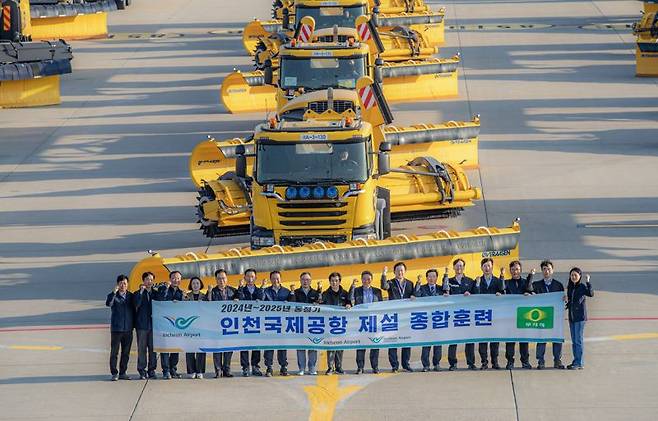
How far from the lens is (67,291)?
942 inches

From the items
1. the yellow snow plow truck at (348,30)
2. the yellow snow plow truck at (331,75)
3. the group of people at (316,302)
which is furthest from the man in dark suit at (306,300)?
the yellow snow plow truck at (348,30)

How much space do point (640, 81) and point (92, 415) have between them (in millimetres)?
29445

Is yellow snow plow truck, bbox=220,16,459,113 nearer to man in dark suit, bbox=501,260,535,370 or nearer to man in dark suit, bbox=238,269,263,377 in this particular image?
man in dark suit, bbox=238,269,263,377

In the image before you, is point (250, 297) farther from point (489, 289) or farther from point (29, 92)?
point (29, 92)

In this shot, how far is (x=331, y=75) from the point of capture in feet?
104

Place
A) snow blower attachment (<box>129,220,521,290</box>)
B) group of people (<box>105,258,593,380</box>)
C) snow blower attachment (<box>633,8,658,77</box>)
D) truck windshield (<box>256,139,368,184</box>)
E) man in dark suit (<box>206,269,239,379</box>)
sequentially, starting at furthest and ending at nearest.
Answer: snow blower attachment (<box>633,8,658,77</box>) → truck windshield (<box>256,139,368,184</box>) → snow blower attachment (<box>129,220,521,290</box>) → man in dark suit (<box>206,269,239,379</box>) → group of people (<box>105,258,593,380</box>)

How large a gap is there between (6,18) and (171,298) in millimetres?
23639

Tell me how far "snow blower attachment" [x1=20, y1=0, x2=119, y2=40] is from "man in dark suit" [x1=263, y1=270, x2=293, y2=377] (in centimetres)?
3442

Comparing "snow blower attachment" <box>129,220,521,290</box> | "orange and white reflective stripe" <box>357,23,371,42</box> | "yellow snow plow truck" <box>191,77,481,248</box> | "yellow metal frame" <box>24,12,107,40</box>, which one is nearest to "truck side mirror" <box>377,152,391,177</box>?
"yellow snow plow truck" <box>191,77,481,248</box>

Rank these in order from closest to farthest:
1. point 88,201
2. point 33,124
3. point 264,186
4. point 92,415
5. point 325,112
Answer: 1. point 92,415
2. point 264,186
3. point 325,112
4. point 88,201
5. point 33,124

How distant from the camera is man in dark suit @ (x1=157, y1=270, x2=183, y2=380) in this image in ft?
63.9

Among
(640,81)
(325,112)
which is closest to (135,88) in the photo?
(640,81)

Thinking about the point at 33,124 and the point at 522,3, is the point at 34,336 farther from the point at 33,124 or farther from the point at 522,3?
the point at 522,3

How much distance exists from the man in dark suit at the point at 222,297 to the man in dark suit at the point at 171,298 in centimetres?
39
